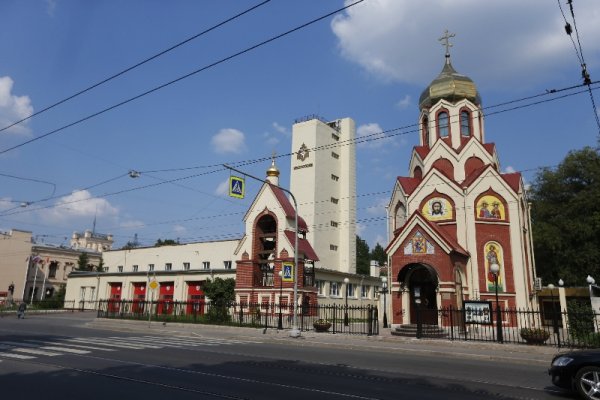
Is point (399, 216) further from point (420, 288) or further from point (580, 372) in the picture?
point (580, 372)

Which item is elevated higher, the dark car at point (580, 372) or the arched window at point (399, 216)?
the arched window at point (399, 216)

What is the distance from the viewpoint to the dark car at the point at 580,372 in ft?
27.0

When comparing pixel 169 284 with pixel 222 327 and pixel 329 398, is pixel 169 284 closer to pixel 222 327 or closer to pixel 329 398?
pixel 222 327

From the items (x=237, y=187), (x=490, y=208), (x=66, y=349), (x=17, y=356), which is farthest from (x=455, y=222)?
(x=17, y=356)

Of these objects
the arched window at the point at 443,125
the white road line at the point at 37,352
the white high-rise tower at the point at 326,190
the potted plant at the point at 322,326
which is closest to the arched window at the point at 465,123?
the arched window at the point at 443,125

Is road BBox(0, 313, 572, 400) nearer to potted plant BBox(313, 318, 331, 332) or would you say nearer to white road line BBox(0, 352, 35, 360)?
white road line BBox(0, 352, 35, 360)

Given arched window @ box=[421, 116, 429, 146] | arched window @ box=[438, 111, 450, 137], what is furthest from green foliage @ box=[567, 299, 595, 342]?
arched window @ box=[421, 116, 429, 146]

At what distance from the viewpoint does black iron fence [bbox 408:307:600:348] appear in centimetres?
1906

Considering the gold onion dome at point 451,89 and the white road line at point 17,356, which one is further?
the gold onion dome at point 451,89

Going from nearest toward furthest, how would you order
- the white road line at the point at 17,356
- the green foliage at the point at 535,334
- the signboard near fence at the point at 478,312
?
1. the white road line at the point at 17,356
2. the green foliage at the point at 535,334
3. the signboard near fence at the point at 478,312

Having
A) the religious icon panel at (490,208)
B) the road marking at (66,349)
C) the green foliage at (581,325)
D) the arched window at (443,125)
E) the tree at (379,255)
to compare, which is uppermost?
the arched window at (443,125)

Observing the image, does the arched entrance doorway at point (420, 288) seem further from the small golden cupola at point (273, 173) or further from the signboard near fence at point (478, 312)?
the small golden cupola at point (273, 173)

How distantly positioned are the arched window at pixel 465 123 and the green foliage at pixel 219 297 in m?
22.1

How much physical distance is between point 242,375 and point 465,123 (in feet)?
102
